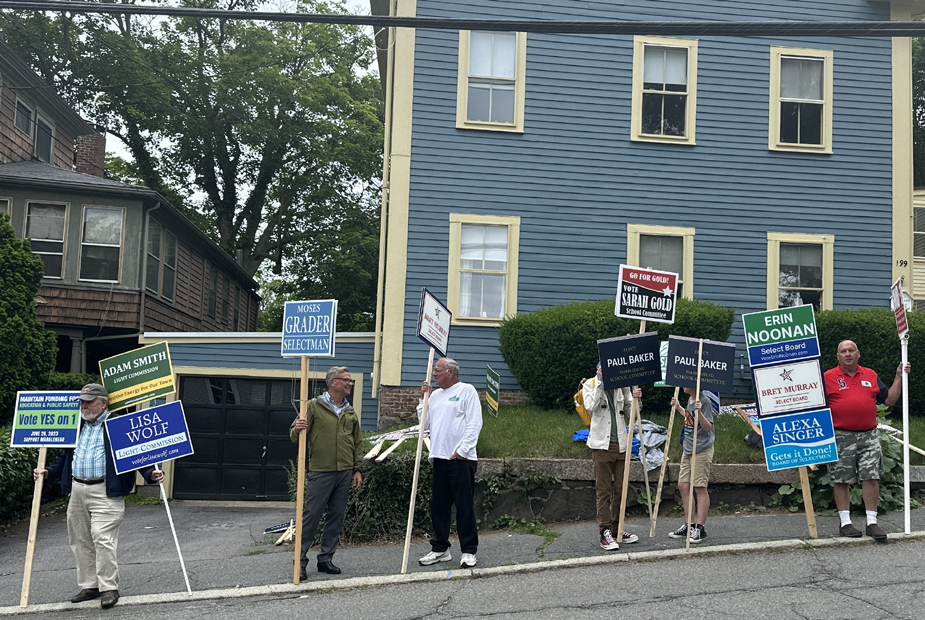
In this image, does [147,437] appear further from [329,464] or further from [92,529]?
[329,464]

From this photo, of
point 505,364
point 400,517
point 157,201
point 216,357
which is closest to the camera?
point 400,517

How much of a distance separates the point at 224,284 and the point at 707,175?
58.6 ft

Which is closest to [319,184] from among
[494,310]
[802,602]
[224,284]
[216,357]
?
[224,284]

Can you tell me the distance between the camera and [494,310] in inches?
612

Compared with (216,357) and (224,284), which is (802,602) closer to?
(216,357)

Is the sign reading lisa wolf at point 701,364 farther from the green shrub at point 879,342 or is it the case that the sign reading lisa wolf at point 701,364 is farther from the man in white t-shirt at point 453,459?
the green shrub at point 879,342

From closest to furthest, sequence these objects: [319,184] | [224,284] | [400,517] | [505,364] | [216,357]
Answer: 1. [400,517]
2. [505,364]
3. [216,357]
4. [224,284]
5. [319,184]

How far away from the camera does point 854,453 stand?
842 centimetres

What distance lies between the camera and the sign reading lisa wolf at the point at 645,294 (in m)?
9.08

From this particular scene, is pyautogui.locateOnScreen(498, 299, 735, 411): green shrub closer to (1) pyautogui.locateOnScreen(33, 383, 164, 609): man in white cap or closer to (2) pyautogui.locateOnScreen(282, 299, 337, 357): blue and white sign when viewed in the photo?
(2) pyautogui.locateOnScreen(282, 299, 337, 357): blue and white sign

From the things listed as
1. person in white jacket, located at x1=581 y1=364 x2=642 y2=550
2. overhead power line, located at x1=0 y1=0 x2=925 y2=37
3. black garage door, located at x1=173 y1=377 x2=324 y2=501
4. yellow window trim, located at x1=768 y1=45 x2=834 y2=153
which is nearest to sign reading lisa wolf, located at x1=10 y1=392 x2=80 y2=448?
overhead power line, located at x1=0 y1=0 x2=925 y2=37

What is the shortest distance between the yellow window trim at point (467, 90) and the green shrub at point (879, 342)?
607 centimetres

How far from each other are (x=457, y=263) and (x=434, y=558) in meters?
7.75

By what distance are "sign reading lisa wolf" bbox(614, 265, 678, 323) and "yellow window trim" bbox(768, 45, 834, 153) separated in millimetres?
8219
